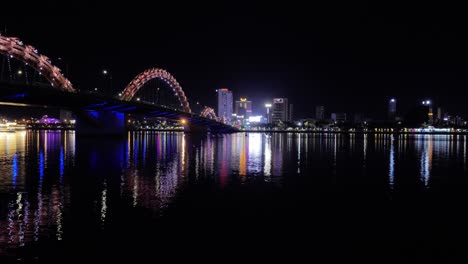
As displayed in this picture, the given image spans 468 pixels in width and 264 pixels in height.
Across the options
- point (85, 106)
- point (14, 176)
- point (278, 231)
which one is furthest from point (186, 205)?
point (85, 106)

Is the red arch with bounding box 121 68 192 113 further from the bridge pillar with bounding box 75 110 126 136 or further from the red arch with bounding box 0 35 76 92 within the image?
the red arch with bounding box 0 35 76 92

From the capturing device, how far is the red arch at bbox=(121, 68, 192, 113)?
84375mm

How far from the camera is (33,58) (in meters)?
61.0

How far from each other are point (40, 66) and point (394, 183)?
53.4 metres

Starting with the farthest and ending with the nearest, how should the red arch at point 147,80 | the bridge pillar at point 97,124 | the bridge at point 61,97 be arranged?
the red arch at point 147,80, the bridge pillar at point 97,124, the bridge at point 61,97

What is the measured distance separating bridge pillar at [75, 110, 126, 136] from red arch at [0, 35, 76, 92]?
20.7ft

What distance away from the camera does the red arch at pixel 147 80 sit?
84375mm

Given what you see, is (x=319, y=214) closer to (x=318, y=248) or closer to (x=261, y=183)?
(x=318, y=248)

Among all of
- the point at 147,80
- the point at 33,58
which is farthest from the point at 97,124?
the point at 147,80

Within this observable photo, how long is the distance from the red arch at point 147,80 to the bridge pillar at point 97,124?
6.77m

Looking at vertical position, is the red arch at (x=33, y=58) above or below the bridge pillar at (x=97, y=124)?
above

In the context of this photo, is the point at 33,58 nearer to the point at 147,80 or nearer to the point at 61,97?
the point at 61,97

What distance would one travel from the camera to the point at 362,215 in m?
14.1

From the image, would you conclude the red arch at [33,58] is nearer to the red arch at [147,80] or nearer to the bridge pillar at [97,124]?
the bridge pillar at [97,124]
